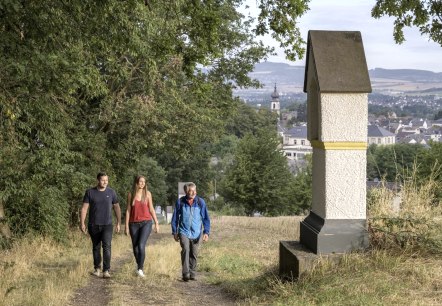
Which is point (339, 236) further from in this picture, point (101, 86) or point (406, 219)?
point (101, 86)

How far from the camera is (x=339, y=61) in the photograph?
8.73m

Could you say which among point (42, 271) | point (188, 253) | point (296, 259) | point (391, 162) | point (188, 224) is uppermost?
point (188, 224)

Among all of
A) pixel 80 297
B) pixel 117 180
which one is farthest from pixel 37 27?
pixel 117 180

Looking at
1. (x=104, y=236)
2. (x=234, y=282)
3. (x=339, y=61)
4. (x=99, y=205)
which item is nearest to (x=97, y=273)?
(x=104, y=236)

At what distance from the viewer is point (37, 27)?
356 inches

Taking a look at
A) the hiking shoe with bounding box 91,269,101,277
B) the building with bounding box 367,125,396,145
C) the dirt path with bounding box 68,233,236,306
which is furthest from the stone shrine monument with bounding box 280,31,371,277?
the building with bounding box 367,125,396,145

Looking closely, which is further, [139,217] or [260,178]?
[260,178]

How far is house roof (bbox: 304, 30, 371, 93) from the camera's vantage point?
850cm

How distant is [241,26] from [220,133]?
4190 millimetres

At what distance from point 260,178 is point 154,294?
48.2 meters

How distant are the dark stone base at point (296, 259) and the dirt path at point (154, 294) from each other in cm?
86

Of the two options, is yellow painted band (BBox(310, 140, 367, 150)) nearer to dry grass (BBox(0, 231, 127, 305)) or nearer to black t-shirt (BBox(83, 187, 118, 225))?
black t-shirt (BBox(83, 187, 118, 225))

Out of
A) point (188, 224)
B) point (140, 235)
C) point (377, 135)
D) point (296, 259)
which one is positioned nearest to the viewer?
point (296, 259)

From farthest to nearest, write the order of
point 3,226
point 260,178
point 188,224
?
point 260,178
point 3,226
point 188,224
